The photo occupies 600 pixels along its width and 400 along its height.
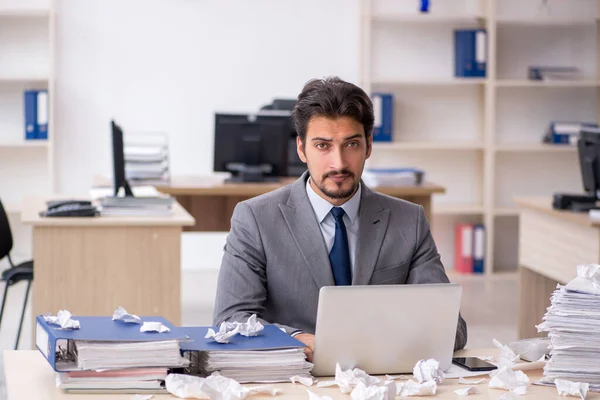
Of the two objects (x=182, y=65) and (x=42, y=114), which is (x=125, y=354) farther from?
(x=182, y=65)

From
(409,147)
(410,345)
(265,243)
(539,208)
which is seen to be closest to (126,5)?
(409,147)

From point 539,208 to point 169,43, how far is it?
3236 mm

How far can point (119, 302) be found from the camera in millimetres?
4121

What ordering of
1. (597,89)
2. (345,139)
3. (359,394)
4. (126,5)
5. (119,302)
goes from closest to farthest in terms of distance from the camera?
(359,394), (345,139), (119,302), (126,5), (597,89)

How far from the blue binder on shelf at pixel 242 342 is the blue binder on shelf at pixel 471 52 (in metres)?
5.21

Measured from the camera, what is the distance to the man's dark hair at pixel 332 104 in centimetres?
239

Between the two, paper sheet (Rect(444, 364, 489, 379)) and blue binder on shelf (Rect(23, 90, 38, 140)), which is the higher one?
blue binder on shelf (Rect(23, 90, 38, 140))

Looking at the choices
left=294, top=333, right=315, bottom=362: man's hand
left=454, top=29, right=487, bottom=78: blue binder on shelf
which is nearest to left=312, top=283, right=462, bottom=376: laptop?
left=294, top=333, right=315, bottom=362: man's hand

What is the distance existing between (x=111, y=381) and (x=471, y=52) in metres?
5.53

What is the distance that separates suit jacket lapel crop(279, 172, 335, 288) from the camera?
2.46 m

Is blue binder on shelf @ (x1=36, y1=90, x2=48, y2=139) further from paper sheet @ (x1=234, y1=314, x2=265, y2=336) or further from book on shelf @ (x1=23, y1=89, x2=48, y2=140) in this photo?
paper sheet @ (x1=234, y1=314, x2=265, y2=336)

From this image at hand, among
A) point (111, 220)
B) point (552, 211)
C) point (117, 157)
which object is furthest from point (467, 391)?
point (552, 211)

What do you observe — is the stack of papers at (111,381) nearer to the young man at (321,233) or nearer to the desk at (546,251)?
the young man at (321,233)

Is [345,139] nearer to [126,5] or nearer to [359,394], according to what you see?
[359,394]
